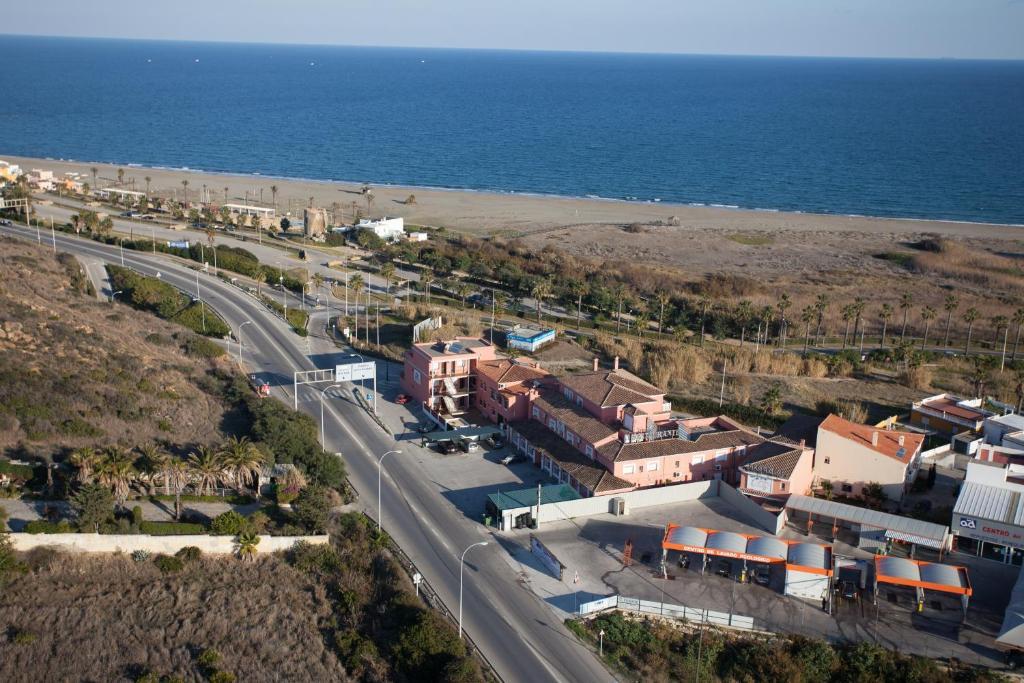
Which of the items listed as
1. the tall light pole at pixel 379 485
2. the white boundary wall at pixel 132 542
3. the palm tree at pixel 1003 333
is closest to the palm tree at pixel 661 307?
the palm tree at pixel 1003 333

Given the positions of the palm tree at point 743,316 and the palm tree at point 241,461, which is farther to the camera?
the palm tree at point 743,316

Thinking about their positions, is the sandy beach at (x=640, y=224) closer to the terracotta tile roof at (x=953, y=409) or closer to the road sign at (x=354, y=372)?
the terracotta tile roof at (x=953, y=409)

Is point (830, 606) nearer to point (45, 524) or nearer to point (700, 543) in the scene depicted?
point (700, 543)

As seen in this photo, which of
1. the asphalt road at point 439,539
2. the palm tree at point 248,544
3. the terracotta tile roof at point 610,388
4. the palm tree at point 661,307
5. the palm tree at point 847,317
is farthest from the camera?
the palm tree at point 661,307

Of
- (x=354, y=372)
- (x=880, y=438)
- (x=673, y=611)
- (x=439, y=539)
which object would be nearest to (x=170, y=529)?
(x=439, y=539)

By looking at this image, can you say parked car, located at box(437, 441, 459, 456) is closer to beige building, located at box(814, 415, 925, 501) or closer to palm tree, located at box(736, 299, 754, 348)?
beige building, located at box(814, 415, 925, 501)

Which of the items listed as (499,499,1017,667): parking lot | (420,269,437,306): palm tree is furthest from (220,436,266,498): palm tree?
(420,269,437,306): palm tree
